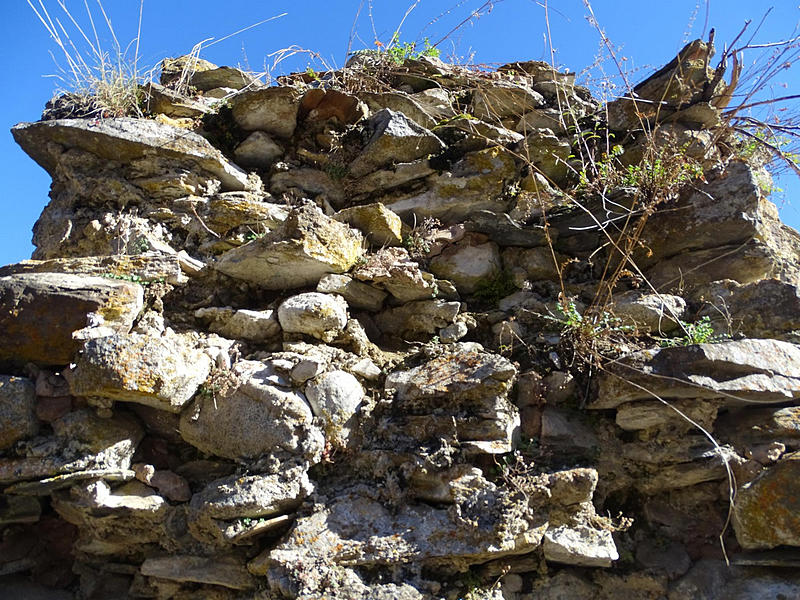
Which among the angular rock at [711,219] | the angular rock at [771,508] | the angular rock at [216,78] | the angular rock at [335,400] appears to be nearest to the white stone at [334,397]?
the angular rock at [335,400]

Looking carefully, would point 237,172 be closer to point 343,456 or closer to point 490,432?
point 343,456

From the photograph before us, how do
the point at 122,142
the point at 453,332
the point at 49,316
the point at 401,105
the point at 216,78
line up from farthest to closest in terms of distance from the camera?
the point at 216,78 → the point at 401,105 → the point at 122,142 → the point at 453,332 → the point at 49,316

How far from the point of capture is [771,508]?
2568 mm

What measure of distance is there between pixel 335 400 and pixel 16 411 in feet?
5.42

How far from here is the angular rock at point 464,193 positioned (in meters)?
4.24

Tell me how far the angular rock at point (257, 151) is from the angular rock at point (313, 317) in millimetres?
1788

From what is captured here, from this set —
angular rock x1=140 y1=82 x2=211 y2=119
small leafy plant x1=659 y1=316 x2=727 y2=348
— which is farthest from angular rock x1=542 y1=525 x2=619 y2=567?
angular rock x1=140 y1=82 x2=211 y2=119

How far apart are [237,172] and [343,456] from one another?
2608 mm

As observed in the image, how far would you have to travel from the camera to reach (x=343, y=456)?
2891mm

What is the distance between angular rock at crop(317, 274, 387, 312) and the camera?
3.49 meters

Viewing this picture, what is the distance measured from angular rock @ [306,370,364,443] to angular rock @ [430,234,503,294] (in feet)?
4.04

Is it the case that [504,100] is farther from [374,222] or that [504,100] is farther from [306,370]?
[306,370]

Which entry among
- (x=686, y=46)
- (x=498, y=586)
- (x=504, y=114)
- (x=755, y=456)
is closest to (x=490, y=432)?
(x=498, y=586)

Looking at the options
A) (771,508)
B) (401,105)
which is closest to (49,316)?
(401,105)
